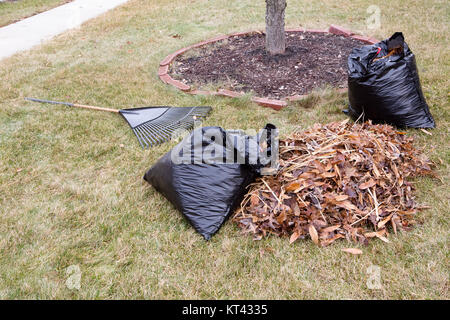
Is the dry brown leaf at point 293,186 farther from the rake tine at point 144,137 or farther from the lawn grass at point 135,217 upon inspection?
the rake tine at point 144,137

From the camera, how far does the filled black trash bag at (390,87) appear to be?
2754 millimetres

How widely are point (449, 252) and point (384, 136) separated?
39.8 inches

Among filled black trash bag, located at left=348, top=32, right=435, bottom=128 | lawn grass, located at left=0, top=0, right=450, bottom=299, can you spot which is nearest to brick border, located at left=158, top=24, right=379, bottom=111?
lawn grass, located at left=0, top=0, right=450, bottom=299

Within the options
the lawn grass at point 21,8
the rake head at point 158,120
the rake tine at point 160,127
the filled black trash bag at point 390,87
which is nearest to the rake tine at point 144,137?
the rake head at point 158,120

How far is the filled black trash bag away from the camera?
2.75 m

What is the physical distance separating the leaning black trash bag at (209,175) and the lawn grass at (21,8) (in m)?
7.55

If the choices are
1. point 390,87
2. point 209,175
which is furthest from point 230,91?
point 209,175

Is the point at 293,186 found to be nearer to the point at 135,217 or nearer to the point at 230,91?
the point at 135,217

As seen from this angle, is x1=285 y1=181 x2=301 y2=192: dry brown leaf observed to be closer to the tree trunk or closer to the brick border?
the brick border

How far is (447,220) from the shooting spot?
2.03m

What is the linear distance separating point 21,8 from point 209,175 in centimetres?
943

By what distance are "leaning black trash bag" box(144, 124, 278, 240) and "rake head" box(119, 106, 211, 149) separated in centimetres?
96

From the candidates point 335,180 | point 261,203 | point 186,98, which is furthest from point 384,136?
point 186,98

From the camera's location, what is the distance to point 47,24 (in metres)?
6.98
